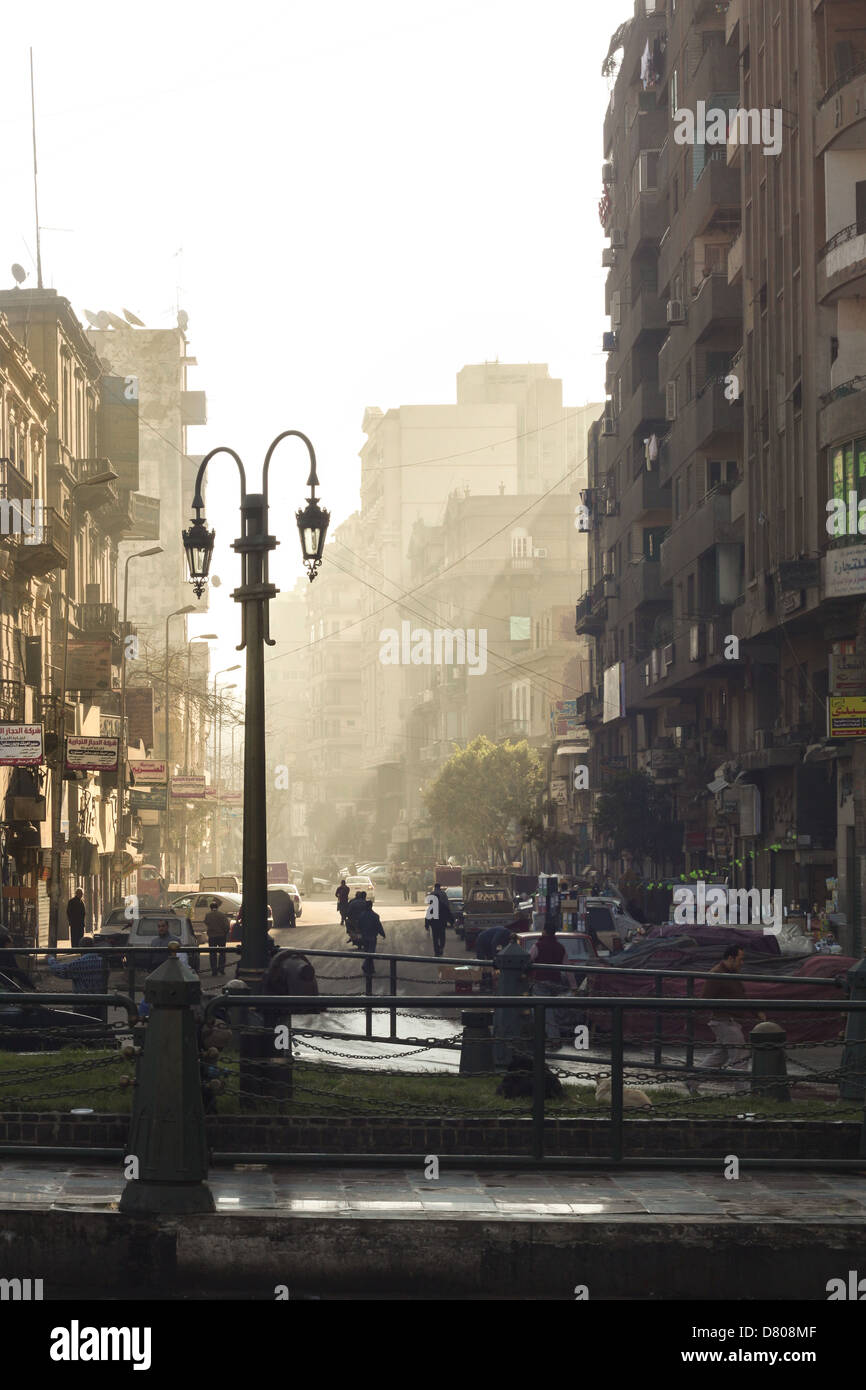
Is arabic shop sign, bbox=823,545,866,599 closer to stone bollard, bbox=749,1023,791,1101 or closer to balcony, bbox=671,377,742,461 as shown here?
balcony, bbox=671,377,742,461

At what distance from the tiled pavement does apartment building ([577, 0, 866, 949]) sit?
2518 centimetres

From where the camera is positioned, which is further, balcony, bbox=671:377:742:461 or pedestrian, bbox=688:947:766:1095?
balcony, bbox=671:377:742:461

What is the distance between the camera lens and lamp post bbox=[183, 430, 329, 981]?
16.3 metres

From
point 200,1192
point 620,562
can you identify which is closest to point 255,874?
point 200,1192

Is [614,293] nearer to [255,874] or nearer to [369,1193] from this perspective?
[255,874]

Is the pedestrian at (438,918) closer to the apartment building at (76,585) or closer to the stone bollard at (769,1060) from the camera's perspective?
the apartment building at (76,585)

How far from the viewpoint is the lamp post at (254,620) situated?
16297 mm

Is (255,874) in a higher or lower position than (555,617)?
lower

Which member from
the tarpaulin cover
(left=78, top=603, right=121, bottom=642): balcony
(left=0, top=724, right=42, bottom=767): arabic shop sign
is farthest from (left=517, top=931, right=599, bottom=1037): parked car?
(left=78, top=603, right=121, bottom=642): balcony

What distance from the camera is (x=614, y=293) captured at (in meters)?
76.5
